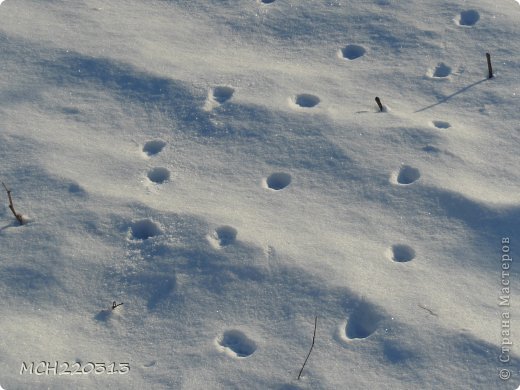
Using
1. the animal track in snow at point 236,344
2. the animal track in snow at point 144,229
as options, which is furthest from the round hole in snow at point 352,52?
the animal track in snow at point 236,344

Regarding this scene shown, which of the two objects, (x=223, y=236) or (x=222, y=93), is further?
Result: (x=222, y=93)

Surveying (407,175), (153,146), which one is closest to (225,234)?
(153,146)

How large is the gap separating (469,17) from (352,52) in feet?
2.42

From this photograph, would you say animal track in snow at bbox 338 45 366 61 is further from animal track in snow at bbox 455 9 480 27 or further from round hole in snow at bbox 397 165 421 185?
round hole in snow at bbox 397 165 421 185

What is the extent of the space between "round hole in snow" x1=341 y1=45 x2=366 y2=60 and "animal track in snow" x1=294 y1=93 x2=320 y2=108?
1.35 ft

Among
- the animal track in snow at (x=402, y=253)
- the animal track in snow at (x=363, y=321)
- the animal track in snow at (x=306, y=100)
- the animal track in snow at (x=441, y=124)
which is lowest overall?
the animal track in snow at (x=363, y=321)

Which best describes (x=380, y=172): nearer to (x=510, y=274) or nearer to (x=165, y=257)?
(x=510, y=274)

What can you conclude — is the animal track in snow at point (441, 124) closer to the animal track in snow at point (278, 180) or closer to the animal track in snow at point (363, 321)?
the animal track in snow at point (278, 180)

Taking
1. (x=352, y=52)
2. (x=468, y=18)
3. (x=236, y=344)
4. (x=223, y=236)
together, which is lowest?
(x=236, y=344)

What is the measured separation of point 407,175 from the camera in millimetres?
4410

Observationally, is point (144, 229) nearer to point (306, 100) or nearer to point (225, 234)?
point (225, 234)

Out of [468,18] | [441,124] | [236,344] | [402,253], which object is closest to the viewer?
[236,344]

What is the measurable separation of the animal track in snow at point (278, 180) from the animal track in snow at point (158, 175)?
0.51m

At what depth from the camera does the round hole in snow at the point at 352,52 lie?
509cm
